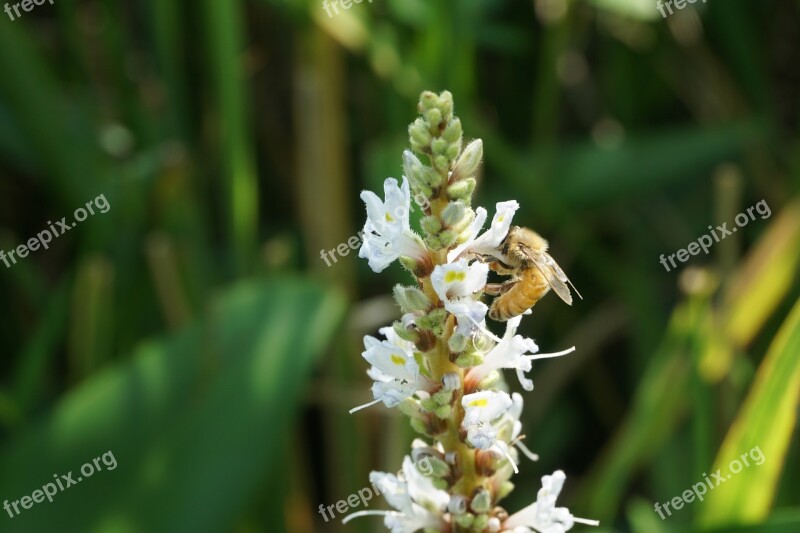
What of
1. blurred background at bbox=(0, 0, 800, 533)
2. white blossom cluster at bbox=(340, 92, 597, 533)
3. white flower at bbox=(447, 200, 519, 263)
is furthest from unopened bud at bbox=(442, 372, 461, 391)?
blurred background at bbox=(0, 0, 800, 533)

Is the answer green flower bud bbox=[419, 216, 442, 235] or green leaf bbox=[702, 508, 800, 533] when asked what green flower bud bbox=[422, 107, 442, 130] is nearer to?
green flower bud bbox=[419, 216, 442, 235]

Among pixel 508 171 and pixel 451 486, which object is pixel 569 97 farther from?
pixel 451 486

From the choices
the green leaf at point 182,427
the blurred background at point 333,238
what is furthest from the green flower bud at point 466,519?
the green leaf at point 182,427

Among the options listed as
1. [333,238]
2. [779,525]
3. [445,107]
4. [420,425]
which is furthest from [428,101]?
[333,238]

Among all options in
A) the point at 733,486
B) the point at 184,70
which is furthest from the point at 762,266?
the point at 184,70

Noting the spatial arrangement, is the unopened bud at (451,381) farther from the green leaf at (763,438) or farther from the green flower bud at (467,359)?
the green leaf at (763,438)

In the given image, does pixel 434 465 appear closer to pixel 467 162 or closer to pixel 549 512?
pixel 549 512

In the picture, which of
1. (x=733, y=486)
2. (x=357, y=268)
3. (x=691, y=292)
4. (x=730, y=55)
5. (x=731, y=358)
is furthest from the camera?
(x=730, y=55)
